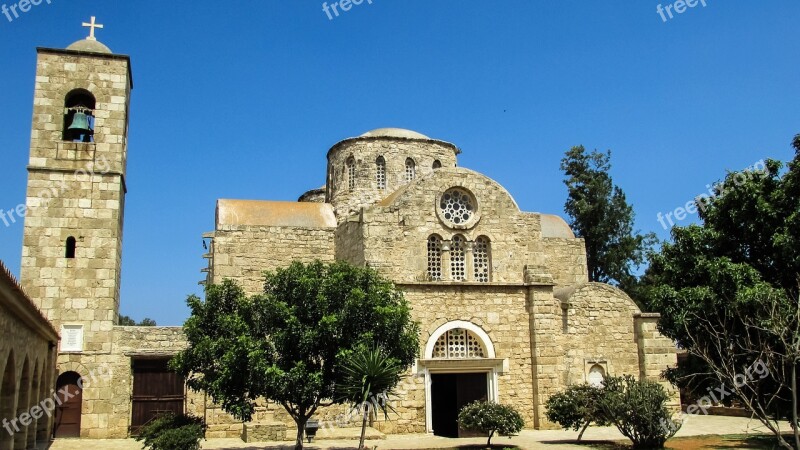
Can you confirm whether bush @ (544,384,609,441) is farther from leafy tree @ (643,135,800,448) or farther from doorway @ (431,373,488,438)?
doorway @ (431,373,488,438)

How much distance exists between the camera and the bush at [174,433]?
13.6 metres

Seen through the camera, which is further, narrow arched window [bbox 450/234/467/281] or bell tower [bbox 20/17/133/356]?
narrow arched window [bbox 450/234/467/281]

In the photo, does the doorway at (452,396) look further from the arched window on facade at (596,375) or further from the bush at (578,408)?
the arched window on facade at (596,375)

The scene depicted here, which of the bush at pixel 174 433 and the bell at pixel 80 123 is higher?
the bell at pixel 80 123

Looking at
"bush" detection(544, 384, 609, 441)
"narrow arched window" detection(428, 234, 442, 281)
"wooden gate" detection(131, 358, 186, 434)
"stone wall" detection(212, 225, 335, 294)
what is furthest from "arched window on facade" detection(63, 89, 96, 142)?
"bush" detection(544, 384, 609, 441)

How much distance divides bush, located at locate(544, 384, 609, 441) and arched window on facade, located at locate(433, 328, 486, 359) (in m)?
3.17

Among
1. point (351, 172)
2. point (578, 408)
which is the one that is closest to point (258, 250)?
point (351, 172)

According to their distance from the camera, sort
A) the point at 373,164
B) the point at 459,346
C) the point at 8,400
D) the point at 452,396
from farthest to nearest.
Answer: the point at 373,164 → the point at 452,396 → the point at 459,346 → the point at 8,400

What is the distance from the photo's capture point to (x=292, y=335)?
47.0 feet

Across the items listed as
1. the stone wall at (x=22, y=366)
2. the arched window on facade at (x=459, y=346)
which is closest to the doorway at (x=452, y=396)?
the arched window on facade at (x=459, y=346)

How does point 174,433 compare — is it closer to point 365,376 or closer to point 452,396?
point 365,376

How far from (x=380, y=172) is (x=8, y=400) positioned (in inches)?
653

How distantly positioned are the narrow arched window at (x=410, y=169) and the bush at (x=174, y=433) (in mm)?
14364

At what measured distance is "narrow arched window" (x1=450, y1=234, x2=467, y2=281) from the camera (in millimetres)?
21125
